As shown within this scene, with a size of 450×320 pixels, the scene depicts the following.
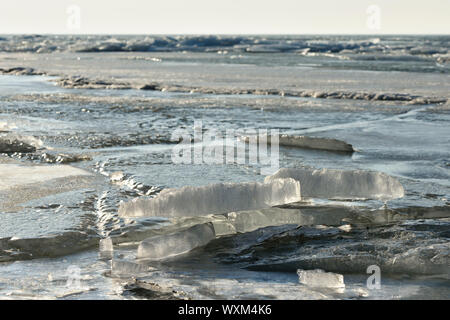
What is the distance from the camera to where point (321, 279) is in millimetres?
2793

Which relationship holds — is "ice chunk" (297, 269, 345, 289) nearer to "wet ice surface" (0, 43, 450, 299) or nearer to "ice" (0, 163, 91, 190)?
"wet ice surface" (0, 43, 450, 299)

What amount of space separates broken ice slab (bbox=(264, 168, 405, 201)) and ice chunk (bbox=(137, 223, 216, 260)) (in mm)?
747

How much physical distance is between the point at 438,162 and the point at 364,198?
2.17m

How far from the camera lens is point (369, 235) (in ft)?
11.4

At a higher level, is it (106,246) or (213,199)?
(213,199)

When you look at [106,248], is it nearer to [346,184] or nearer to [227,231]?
[227,231]

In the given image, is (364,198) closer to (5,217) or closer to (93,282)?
(93,282)

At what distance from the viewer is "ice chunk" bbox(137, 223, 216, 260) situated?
123 inches

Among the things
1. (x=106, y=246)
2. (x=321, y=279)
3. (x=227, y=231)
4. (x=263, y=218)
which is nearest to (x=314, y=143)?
(x=263, y=218)

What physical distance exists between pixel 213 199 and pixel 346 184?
980 mm

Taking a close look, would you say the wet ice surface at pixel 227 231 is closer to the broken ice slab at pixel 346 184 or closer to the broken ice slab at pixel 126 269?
the broken ice slab at pixel 126 269

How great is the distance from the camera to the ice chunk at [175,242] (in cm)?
312

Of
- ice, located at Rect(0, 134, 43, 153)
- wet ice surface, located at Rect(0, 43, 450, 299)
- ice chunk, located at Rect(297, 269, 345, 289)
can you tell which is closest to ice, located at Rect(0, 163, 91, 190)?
wet ice surface, located at Rect(0, 43, 450, 299)

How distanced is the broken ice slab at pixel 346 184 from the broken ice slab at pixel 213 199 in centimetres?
29
